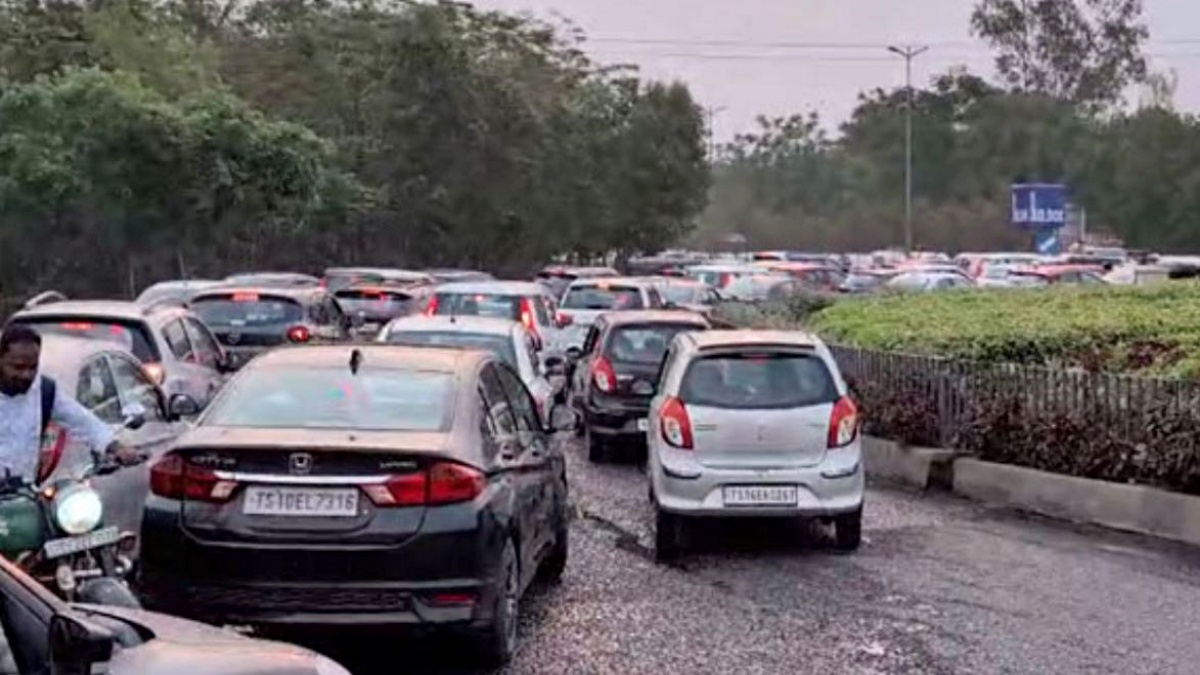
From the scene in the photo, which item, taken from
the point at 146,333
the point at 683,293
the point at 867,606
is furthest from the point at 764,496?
the point at 683,293

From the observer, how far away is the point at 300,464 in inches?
313

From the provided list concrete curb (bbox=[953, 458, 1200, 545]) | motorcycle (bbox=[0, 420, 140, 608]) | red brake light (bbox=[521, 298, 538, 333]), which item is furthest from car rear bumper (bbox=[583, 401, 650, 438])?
motorcycle (bbox=[0, 420, 140, 608])

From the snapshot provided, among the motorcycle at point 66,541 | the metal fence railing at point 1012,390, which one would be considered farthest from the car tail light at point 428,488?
the metal fence railing at point 1012,390

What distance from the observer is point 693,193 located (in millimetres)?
69188

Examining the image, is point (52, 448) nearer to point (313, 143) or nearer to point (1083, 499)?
point (1083, 499)

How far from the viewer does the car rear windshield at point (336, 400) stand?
851 centimetres

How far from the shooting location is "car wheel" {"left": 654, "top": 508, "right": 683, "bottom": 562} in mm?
12227

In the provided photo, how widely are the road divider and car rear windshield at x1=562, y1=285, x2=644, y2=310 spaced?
352 inches

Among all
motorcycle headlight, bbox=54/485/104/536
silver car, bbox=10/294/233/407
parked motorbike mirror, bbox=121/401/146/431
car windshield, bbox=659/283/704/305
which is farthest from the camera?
car windshield, bbox=659/283/704/305

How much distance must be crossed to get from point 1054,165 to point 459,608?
83925 millimetres

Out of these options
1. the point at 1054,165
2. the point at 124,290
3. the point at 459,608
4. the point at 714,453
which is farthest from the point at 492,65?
the point at 459,608

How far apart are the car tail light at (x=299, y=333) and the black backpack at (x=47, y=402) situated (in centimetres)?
1276

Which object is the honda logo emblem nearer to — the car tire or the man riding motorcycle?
the man riding motorcycle

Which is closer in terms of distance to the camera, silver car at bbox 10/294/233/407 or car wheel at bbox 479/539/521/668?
car wheel at bbox 479/539/521/668
